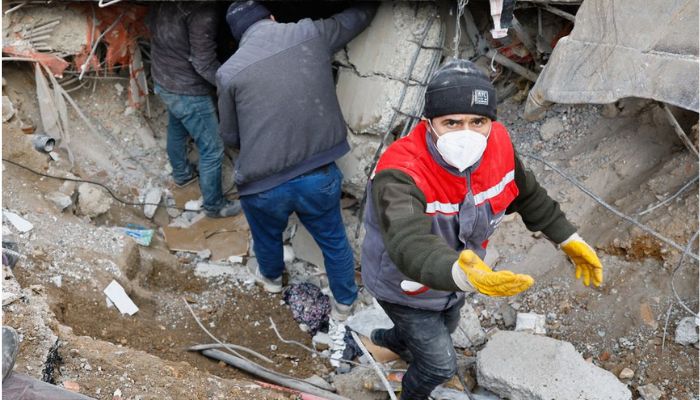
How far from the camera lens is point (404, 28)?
383cm

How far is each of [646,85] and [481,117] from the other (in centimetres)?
103

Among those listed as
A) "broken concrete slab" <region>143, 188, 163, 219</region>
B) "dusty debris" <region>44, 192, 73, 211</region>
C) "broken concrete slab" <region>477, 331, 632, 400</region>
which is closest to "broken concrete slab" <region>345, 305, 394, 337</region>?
"broken concrete slab" <region>477, 331, 632, 400</region>

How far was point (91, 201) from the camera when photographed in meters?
4.55

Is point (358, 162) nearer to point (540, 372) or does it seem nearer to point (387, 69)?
point (387, 69)

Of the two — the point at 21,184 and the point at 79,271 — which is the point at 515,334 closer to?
the point at 79,271

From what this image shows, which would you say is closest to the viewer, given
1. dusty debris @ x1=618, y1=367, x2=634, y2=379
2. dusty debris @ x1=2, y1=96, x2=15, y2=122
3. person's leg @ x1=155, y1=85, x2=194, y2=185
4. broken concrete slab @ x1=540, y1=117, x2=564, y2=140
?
dusty debris @ x1=618, y1=367, x2=634, y2=379

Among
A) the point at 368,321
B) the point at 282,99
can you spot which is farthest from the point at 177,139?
the point at 368,321

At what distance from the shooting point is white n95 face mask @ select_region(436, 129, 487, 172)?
235 cm

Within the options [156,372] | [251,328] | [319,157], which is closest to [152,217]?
[251,328]

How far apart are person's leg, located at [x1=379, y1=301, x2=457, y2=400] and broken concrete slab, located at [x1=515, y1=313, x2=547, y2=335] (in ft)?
2.82

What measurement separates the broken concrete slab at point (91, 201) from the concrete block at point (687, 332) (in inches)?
152

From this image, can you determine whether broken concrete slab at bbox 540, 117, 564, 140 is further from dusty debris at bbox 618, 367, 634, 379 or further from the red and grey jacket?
dusty debris at bbox 618, 367, 634, 379

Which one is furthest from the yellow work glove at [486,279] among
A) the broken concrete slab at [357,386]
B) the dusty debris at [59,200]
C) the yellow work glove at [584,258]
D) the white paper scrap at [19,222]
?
the dusty debris at [59,200]

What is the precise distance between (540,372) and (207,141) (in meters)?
2.93
